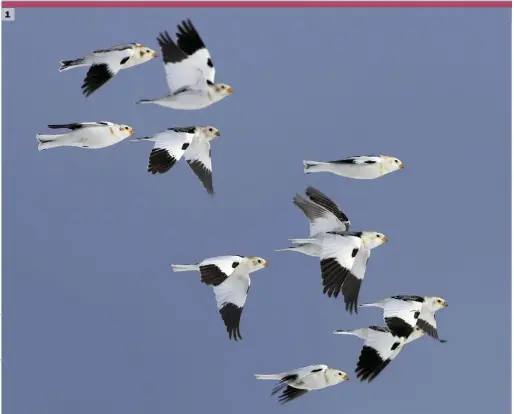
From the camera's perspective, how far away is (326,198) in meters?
17.3

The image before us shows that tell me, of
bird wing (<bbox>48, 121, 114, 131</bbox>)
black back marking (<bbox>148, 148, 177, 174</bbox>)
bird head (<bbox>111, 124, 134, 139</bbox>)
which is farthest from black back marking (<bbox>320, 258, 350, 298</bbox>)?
bird wing (<bbox>48, 121, 114, 131</bbox>)

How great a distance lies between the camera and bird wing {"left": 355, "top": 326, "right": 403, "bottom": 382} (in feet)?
51.8

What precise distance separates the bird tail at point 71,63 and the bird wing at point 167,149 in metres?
1.09

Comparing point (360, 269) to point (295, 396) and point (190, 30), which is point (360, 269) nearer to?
point (295, 396)

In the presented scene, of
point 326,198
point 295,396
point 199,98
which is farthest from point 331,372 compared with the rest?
point 199,98

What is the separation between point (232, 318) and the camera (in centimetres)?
1688

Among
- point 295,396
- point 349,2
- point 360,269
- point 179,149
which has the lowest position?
point 295,396

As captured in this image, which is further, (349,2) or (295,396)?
(349,2)

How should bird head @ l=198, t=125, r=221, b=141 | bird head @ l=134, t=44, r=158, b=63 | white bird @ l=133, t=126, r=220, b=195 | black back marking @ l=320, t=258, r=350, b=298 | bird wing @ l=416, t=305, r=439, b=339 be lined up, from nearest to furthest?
black back marking @ l=320, t=258, r=350, b=298 → white bird @ l=133, t=126, r=220, b=195 → bird head @ l=134, t=44, r=158, b=63 → bird wing @ l=416, t=305, r=439, b=339 → bird head @ l=198, t=125, r=221, b=141

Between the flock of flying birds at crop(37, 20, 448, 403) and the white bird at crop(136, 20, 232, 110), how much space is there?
0.03 ft

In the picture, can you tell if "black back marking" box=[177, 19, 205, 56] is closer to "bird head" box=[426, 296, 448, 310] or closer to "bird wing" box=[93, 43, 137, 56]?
"bird wing" box=[93, 43, 137, 56]

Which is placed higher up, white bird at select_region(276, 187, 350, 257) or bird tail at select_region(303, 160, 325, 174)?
bird tail at select_region(303, 160, 325, 174)

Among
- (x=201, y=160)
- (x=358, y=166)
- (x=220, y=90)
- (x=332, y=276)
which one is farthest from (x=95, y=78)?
(x=332, y=276)

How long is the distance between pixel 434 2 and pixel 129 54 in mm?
3544
